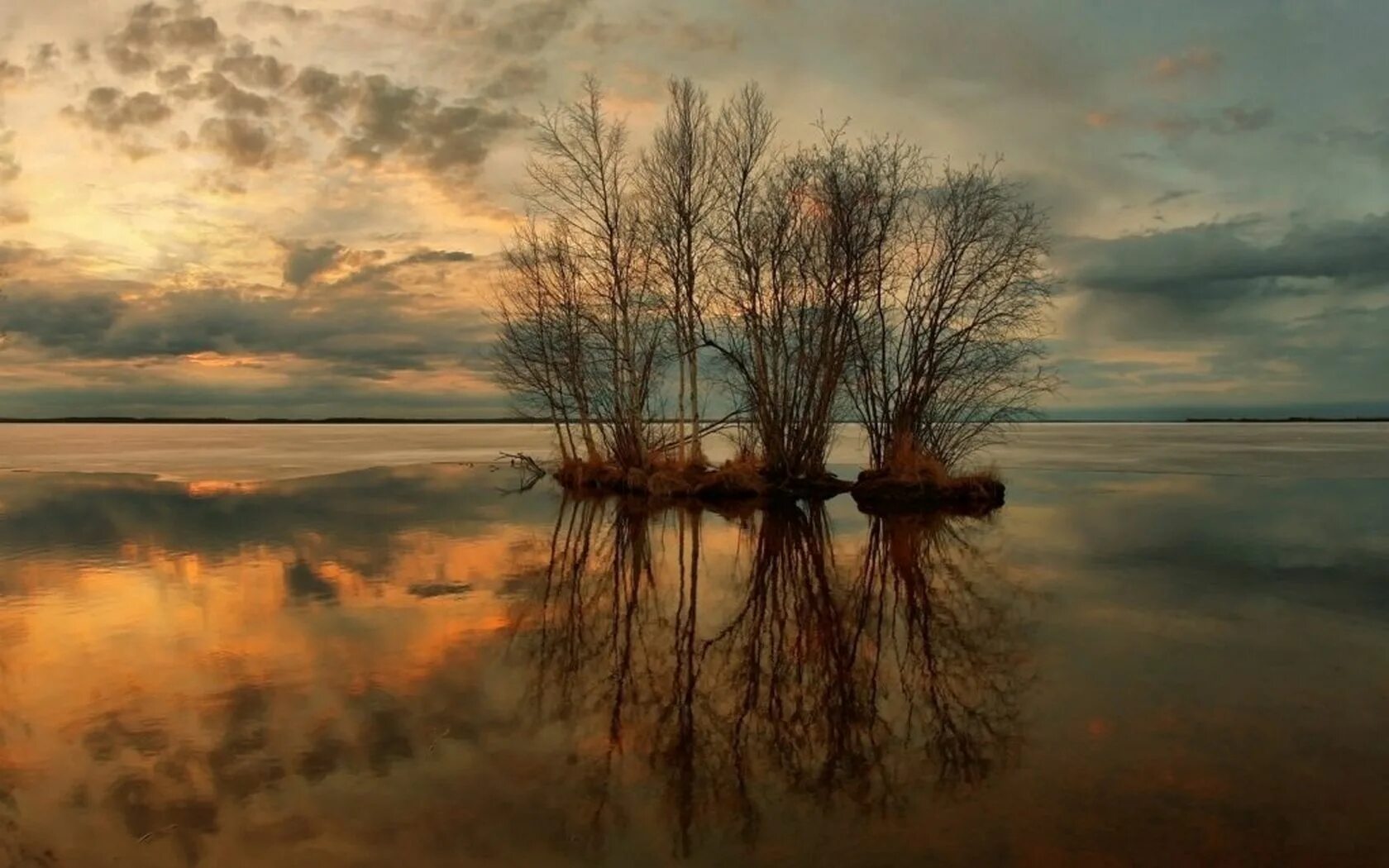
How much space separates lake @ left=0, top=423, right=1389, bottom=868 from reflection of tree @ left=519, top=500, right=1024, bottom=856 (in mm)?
43

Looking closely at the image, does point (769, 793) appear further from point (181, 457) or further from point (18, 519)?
point (181, 457)

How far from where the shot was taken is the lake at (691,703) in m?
5.03

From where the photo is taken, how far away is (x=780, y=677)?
8102 mm

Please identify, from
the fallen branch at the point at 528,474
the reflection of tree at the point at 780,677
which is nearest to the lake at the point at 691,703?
the reflection of tree at the point at 780,677

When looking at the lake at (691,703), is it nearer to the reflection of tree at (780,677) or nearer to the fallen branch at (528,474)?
Answer: the reflection of tree at (780,677)

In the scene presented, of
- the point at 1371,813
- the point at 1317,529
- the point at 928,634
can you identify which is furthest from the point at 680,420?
the point at 1371,813

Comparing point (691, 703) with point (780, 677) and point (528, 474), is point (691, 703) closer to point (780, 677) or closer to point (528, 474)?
point (780, 677)

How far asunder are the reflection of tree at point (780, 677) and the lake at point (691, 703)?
4 centimetres

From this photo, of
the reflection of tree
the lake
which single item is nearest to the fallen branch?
the lake

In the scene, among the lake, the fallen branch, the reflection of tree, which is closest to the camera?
the lake

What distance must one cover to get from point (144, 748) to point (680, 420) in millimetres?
21515

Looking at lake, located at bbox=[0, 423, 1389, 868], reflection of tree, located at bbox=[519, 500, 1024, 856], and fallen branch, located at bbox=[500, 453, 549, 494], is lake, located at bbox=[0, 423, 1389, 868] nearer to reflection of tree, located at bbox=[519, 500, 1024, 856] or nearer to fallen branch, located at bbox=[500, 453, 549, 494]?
reflection of tree, located at bbox=[519, 500, 1024, 856]

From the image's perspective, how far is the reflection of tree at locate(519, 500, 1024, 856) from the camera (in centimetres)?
578

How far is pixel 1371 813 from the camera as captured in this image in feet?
17.3
